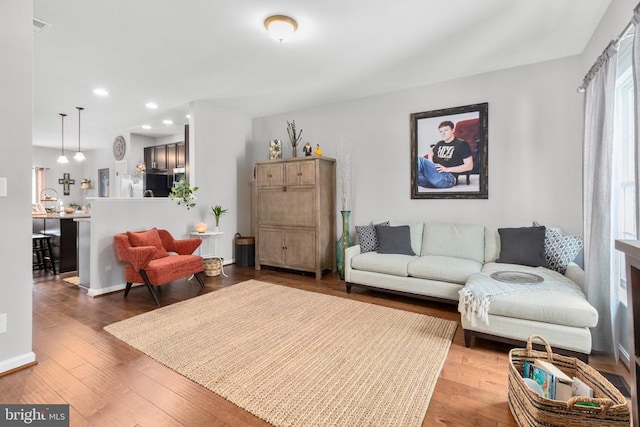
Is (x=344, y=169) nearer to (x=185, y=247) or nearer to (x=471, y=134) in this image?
(x=471, y=134)

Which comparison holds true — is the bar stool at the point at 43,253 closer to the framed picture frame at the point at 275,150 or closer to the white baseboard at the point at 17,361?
the white baseboard at the point at 17,361

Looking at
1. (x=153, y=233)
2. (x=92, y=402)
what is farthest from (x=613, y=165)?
(x=153, y=233)

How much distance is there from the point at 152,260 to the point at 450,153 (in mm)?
3805

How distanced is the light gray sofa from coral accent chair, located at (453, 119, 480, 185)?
764mm

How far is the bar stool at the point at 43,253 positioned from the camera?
4.76 metres

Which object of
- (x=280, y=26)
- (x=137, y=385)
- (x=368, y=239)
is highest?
(x=280, y=26)

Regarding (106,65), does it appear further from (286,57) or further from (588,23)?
(588,23)

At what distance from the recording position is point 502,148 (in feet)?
11.9

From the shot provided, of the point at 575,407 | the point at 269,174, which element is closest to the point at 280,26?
the point at 269,174

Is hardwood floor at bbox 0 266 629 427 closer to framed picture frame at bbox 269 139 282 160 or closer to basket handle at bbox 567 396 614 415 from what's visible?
basket handle at bbox 567 396 614 415

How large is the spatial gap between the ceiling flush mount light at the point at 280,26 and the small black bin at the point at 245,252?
333 centimetres

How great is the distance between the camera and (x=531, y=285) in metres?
2.37

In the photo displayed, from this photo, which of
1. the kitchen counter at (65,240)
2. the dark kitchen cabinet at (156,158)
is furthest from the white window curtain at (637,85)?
the dark kitchen cabinet at (156,158)

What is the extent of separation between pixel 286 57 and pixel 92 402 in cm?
332
